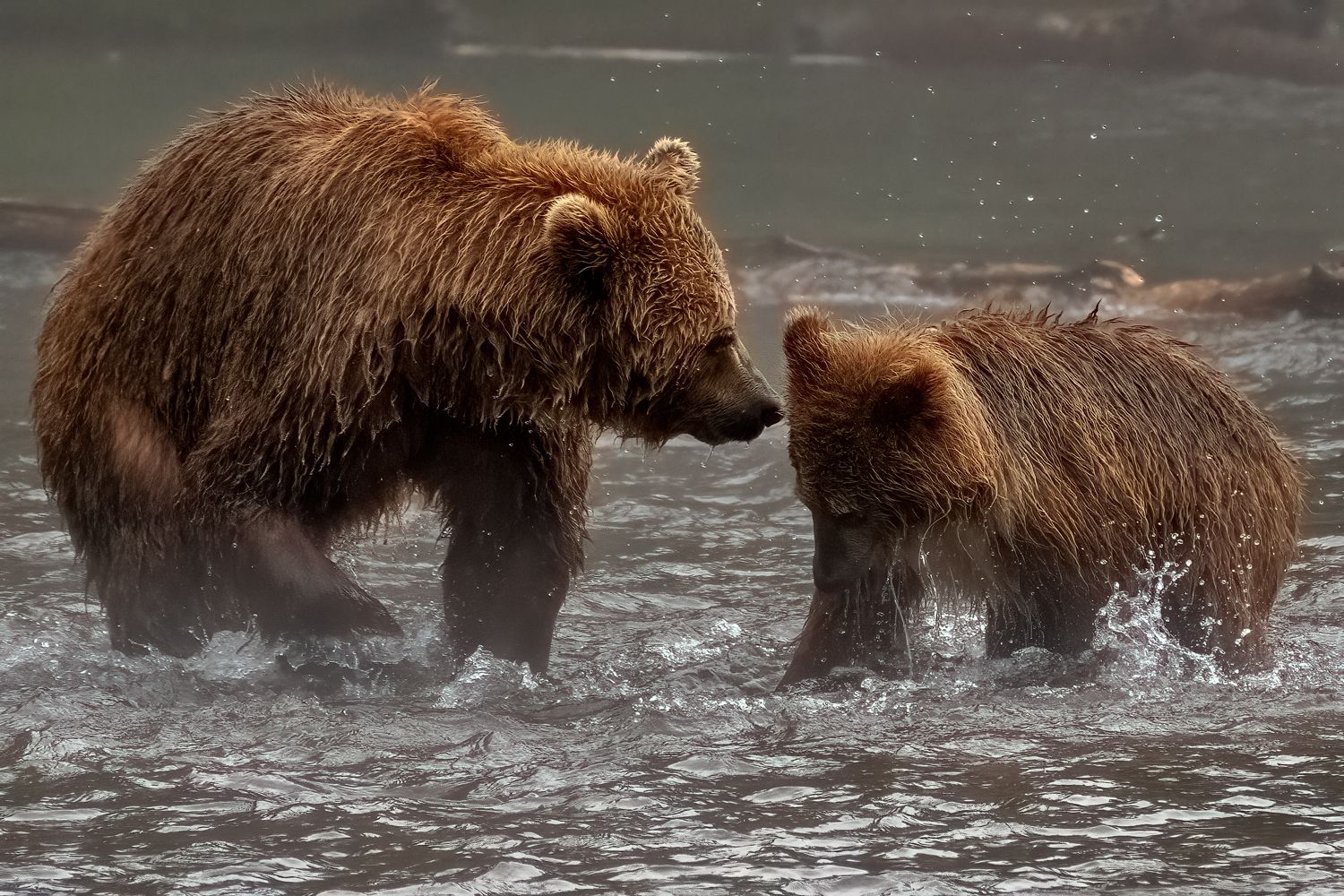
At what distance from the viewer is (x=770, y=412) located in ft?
18.0

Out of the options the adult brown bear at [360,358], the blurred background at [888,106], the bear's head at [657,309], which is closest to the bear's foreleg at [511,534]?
the adult brown bear at [360,358]

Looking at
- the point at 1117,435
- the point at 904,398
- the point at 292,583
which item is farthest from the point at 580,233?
the point at 1117,435

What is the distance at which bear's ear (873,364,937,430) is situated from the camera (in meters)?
5.41

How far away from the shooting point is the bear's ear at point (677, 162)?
5.65 meters

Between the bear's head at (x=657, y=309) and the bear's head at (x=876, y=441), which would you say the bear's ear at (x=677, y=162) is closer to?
the bear's head at (x=657, y=309)

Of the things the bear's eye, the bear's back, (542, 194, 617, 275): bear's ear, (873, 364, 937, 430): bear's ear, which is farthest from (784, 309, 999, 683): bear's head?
(542, 194, 617, 275): bear's ear

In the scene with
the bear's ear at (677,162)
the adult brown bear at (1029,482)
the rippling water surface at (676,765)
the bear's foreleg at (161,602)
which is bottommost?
the rippling water surface at (676,765)

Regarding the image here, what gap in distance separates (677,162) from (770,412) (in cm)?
90

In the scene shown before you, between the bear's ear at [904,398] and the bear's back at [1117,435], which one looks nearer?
the bear's ear at [904,398]

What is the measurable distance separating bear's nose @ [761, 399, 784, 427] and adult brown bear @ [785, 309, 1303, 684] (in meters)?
0.20

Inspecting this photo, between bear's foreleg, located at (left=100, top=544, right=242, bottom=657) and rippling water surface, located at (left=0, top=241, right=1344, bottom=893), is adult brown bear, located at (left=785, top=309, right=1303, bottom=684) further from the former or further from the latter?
bear's foreleg, located at (left=100, top=544, right=242, bottom=657)

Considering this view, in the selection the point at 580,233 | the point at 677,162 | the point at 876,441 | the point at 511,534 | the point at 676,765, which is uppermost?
the point at 677,162

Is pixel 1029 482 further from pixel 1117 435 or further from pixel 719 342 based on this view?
pixel 719 342

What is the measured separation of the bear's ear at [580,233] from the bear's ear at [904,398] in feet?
3.14
